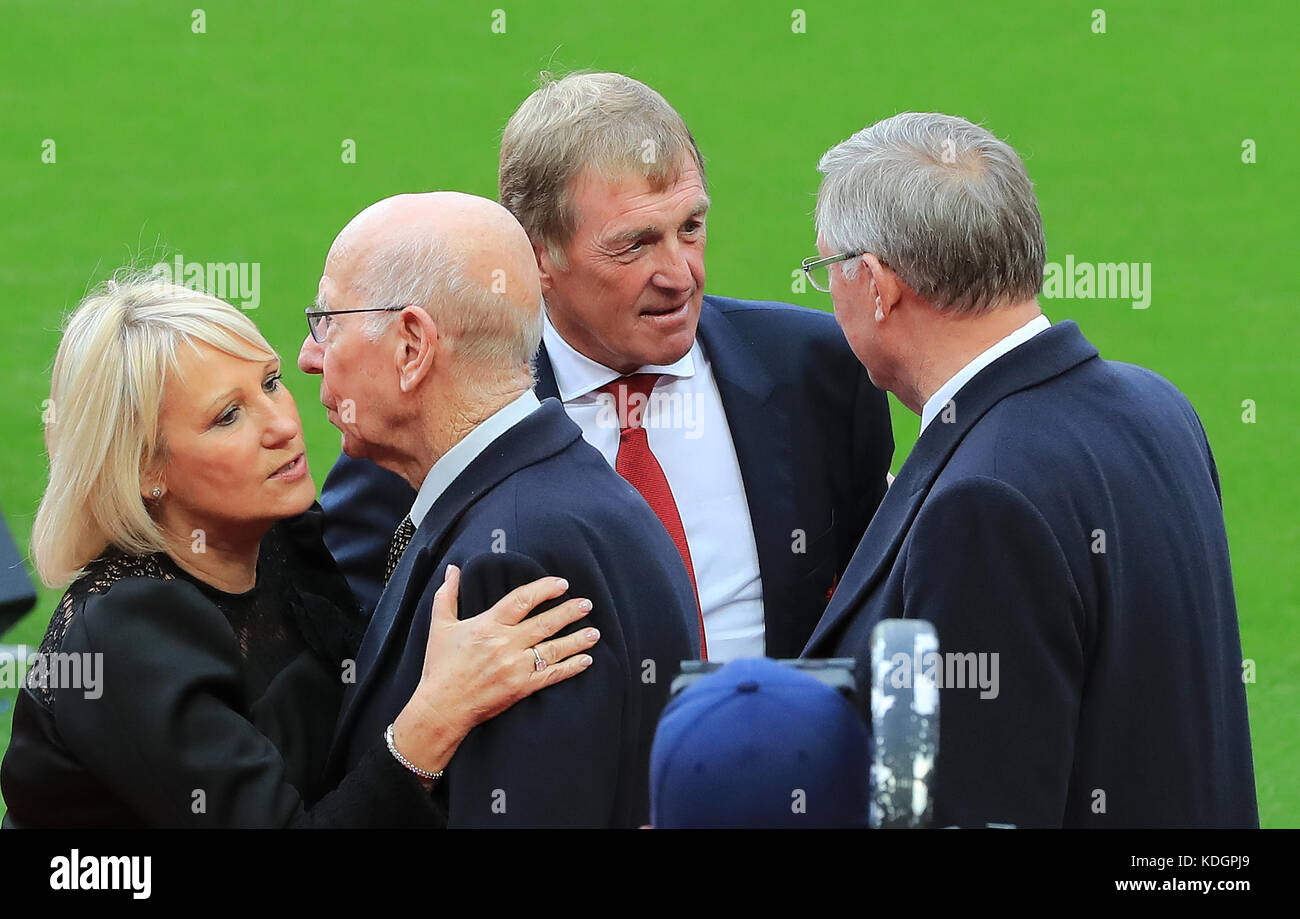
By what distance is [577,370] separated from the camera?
12.1 ft

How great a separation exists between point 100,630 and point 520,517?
66 centimetres

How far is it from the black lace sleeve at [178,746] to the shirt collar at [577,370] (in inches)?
46.9

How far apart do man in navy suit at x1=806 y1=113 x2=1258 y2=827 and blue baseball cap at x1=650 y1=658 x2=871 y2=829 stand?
0.81ft

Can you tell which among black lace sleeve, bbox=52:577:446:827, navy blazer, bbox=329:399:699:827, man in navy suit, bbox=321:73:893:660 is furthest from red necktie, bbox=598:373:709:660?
black lace sleeve, bbox=52:577:446:827

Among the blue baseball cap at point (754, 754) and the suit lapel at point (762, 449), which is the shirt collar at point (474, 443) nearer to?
the blue baseball cap at point (754, 754)

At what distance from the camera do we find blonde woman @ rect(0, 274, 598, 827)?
259 centimetres

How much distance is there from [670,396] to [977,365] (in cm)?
105

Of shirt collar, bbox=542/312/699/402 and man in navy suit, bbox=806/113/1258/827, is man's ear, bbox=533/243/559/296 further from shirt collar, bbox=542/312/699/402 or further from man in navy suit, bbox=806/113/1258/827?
man in navy suit, bbox=806/113/1258/827

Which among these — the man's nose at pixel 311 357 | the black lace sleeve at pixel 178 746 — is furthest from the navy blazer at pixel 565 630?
the man's nose at pixel 311 357

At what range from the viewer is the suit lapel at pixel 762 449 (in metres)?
3.58

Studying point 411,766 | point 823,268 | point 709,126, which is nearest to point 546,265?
point 823,268

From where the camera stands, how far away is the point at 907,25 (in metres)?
13.6

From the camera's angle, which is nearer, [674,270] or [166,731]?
[166,731]

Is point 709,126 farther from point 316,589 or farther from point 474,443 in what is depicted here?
point 474,443
